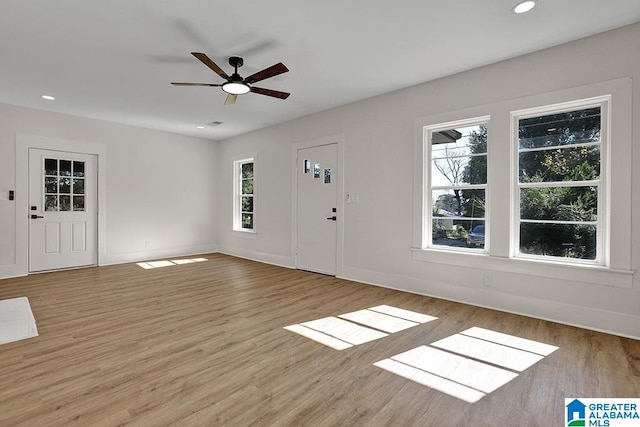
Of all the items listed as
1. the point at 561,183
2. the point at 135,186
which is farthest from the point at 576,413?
the point at 135,186

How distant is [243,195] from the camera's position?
6945 millimetres

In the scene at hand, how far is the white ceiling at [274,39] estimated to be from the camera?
2512 millimetres

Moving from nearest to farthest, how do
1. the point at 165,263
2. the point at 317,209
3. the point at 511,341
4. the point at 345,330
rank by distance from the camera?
the point at 511,341 → the point at 345,330 → the point at 317,209 → the point at 165,263

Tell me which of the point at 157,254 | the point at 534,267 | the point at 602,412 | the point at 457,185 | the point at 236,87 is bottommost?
the point at 602,412

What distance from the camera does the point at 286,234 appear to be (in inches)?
231

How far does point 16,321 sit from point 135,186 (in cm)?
357

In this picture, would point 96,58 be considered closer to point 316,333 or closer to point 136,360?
point 136,360

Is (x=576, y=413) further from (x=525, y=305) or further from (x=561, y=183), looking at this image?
(x=561, y=183)

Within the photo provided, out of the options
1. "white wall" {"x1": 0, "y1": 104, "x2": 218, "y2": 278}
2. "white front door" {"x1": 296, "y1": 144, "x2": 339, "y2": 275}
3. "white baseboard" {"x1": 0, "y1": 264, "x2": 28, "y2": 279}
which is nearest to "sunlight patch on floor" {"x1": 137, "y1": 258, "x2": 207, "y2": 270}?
"white wall" {"x1": 0, "y1": 104, "x2": 218, "y2": 278}

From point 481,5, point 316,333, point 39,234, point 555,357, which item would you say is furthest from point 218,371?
point 39,234

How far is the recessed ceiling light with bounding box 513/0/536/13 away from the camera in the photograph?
2.43 m

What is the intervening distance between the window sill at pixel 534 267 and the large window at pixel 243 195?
395cm

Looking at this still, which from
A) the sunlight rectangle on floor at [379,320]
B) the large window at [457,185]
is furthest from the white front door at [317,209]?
the sunlight rectangle on floor at [379,320]

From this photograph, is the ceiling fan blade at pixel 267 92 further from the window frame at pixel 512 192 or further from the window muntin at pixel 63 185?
the window muntin at pixel 63 185
